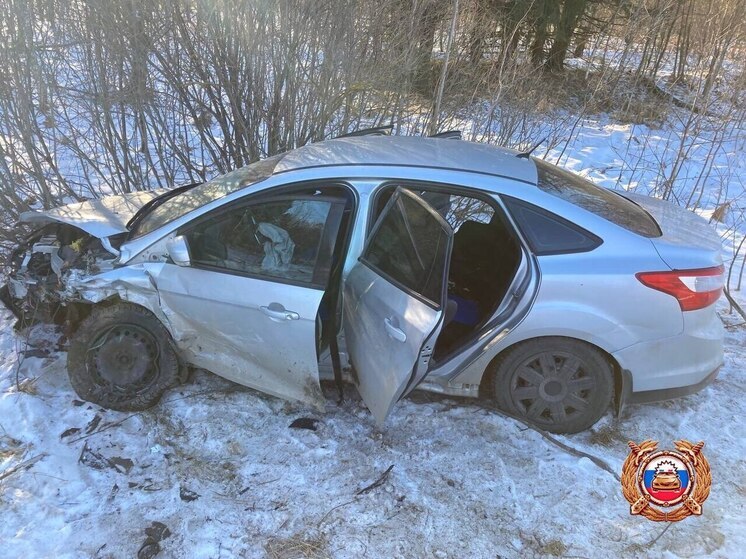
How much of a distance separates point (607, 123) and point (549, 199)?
27.3ft

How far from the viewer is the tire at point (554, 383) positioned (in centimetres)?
304

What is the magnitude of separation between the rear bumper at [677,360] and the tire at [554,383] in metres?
0.15

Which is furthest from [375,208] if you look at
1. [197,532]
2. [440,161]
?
[197,532]

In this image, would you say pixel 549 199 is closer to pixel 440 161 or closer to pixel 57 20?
A: pixel 440 161

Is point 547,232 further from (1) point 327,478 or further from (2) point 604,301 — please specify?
(1) point 327,478

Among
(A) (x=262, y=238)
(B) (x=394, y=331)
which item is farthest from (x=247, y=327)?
(B) (x=394, y=331)

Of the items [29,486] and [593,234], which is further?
[593,234]

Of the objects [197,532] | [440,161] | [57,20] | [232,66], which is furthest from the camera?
[232,66]

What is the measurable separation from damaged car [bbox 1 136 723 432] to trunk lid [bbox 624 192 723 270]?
13mm

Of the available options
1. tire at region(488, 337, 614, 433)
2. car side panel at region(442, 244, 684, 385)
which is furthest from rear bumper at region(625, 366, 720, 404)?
car side panel at region(442, 244, 684, 385)

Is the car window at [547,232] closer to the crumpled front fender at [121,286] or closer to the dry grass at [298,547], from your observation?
the dry grass at [298,547]

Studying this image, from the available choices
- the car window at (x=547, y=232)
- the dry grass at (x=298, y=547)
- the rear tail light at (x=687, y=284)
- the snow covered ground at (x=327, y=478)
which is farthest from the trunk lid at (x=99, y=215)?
the rear tail light at (x=687, y=284)

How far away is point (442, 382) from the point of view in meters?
3.22

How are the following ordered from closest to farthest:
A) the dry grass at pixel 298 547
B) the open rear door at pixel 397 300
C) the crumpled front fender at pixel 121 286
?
1. the dry grass at pixel 298 547
2. the open rear door at pixel 397 300
3. the crumpled front fender at pixel 121 286
